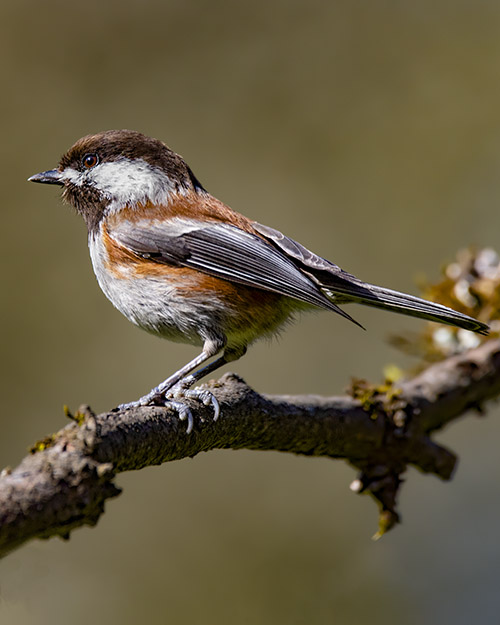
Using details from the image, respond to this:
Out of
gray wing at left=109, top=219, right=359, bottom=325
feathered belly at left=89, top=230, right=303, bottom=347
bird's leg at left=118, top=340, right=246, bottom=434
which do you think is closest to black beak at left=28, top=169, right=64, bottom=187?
gray wing at left=109, top=219, right=359, bottom=325

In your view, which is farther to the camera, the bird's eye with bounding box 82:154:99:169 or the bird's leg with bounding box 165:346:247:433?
the bird's eye with bounding box 82:154:99:169

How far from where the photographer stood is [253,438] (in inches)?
87.5

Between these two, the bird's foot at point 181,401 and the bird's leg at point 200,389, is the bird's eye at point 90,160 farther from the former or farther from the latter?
the bird's foot at point 181,401

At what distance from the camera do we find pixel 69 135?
16.0 ft

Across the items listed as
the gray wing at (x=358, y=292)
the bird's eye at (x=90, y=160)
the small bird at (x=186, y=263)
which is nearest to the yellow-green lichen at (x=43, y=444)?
the small bird at (x=186, y=263)

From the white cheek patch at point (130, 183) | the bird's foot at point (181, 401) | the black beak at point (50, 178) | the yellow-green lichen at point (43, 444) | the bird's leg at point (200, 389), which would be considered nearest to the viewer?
the yellow-green lichen at point (43, 444)

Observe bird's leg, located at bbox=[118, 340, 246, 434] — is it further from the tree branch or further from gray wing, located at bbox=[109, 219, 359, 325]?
gray wing, located at bbox=[109, 219, 359, 325]

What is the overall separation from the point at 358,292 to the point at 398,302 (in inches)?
6.7

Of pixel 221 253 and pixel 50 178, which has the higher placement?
pixel 50 178

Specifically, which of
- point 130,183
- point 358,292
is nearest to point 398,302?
point 358,292

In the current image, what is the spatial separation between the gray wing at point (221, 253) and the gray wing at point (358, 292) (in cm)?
5

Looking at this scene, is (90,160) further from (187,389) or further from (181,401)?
(181,401)

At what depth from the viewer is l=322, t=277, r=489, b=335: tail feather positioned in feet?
8.18

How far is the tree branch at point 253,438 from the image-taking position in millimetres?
1381
